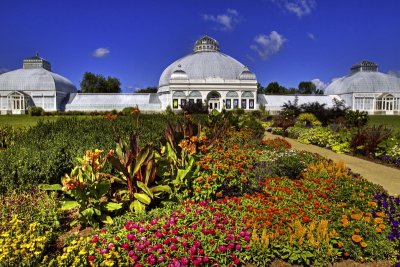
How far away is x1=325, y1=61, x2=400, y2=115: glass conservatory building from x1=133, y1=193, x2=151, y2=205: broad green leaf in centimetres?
5471

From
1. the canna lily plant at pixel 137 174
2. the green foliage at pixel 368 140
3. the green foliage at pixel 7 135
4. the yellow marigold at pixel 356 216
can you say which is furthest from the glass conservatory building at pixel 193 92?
the yellow marigold at pixel 356 216

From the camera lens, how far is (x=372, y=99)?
54281 mm

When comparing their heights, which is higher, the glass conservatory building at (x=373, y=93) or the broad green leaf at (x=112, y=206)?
the glass conservatory building at (x=373, y=93)

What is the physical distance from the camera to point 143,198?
4.82 m

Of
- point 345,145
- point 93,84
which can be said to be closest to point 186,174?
point 345,145

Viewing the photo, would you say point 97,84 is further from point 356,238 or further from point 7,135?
point 356,238

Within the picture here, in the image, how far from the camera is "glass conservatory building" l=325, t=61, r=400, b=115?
53.9 metres

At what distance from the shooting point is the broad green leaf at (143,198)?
189 inches

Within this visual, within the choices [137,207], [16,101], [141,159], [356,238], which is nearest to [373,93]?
[356,238]

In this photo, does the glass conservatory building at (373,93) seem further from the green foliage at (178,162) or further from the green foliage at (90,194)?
the green foliage at (90,194)

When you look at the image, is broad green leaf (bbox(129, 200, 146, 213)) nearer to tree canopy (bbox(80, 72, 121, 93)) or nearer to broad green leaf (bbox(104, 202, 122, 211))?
broad green leaf (bbox(104, 202, 122, 211))

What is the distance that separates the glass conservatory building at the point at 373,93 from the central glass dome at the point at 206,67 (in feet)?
57.7

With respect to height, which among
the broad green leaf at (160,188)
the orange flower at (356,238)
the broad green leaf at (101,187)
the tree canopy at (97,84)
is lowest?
the orange flower at (356,238)

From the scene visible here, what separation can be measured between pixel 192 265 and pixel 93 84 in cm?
7091
